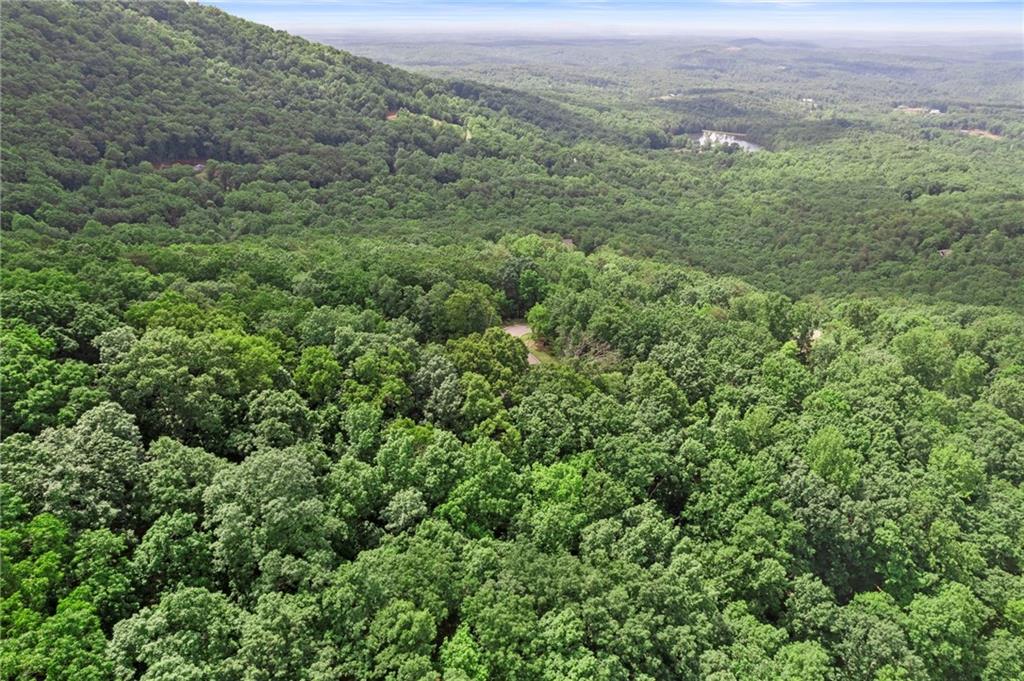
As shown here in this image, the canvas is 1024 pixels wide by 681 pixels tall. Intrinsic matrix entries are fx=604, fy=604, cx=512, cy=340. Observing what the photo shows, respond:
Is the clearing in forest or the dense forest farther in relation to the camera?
the clearing in forest

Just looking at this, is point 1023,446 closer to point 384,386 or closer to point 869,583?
point 869,583

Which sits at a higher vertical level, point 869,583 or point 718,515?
point 718,515

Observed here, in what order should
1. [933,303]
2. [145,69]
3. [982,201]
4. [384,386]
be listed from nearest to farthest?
[384,386] < [933,303] < [145,69] < [982,201]

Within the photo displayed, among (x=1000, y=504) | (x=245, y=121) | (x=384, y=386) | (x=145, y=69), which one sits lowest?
(x=1000, y=504)

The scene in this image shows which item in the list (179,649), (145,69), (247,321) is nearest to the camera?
(179,649)

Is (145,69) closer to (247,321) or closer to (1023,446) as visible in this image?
(247,321)

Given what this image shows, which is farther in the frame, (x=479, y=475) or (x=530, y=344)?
(x=530, y=344)

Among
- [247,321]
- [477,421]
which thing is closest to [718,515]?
[477,421]

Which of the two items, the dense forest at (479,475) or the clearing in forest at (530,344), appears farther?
the clearing in forest at (530,344)

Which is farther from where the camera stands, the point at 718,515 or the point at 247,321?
the point at 247,321

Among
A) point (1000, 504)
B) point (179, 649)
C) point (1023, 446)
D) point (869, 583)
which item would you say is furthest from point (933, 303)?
point (179, 649)
